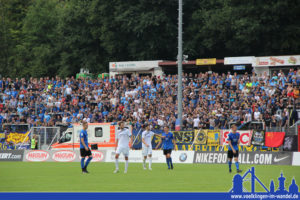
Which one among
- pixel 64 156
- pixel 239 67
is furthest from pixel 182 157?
pixel 239 67

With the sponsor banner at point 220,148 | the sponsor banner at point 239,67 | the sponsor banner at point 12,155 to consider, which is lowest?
the sponsor banner at point 12,155

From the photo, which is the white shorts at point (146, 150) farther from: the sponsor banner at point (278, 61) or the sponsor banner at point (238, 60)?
the sponsor banner at point (238, 60)

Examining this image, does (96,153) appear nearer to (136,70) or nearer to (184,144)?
(184,144)

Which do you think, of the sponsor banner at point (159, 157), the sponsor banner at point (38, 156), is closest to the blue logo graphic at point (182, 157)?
the sponsor banner at point (159, 157)

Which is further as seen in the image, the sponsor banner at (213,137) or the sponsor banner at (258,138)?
the sponsor banner at (213,137)

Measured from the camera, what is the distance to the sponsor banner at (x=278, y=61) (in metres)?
40.1

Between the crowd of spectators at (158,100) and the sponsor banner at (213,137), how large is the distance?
1.40m

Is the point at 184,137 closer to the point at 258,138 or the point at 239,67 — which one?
the point at 258,138

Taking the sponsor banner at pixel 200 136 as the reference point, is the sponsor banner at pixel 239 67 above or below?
above

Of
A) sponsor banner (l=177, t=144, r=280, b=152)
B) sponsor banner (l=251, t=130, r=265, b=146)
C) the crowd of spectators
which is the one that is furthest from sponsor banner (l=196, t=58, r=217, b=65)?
sponsor banner (l=251, t=130, r=265, b=146)

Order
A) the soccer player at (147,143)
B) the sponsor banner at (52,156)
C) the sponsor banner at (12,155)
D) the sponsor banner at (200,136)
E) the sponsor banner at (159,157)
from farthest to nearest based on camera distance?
the sponsor banner at (12,155)
the sponsor banner at (52,156)
the sponsor banner at (200,136)
the sponsor banner at (159,157)
the soccer player at (147,143)

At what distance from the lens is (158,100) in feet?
133

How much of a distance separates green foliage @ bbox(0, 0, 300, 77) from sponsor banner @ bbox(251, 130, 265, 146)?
59.2 ft

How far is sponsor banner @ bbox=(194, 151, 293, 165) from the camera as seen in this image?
2779 centimetres
